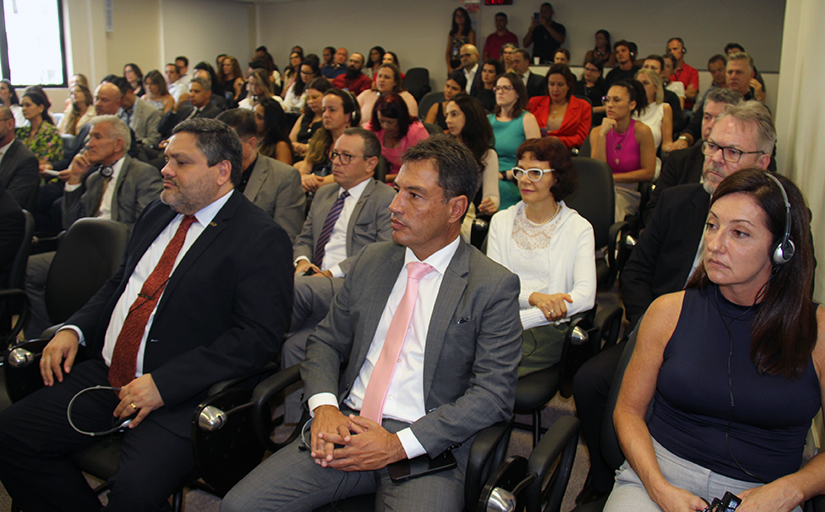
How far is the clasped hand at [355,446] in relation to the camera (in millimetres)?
1521

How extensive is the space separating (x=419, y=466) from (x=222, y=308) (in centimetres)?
86

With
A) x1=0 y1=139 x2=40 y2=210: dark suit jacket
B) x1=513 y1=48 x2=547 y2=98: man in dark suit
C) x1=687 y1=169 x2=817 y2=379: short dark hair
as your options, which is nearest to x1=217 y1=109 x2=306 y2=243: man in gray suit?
x1=0 y1=139 x2=40 y2=210: dark suit jacket

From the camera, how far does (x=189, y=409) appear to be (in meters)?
1.87

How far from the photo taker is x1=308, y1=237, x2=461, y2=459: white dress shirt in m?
1.70

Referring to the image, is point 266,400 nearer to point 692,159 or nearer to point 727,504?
point 727,504

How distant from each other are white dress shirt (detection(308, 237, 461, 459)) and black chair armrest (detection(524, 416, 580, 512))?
1.24ft

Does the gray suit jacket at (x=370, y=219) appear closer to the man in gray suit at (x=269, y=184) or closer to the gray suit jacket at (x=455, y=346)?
the man in gray suit at (x=269, y=184)

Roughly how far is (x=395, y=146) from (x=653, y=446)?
3.22 meters

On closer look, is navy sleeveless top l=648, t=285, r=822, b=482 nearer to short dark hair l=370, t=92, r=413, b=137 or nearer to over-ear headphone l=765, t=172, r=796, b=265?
over-ear headphone l=765, t=172, r=796, b=265

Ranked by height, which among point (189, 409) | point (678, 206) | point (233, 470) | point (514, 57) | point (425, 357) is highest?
point (514, 57)

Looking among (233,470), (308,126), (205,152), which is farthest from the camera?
(308,126)

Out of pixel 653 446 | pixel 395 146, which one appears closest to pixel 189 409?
pixel 653 446

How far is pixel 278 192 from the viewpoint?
3.34m

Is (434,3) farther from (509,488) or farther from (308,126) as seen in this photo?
(509,488)
